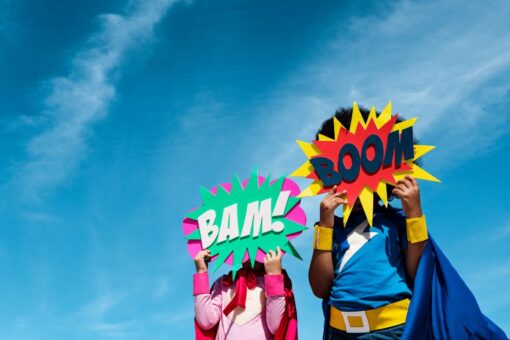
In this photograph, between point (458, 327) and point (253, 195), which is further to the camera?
point (253, 195)

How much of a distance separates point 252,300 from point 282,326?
301 millimetres

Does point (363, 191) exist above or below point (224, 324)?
above

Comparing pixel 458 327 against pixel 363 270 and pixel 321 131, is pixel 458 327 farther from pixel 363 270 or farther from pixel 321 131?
pixel 321 131

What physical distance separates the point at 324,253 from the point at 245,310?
919 mm

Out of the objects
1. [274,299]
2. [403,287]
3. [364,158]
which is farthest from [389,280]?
[274,299]

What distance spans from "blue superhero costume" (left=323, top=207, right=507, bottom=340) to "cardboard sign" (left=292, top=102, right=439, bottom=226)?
17 centimetres

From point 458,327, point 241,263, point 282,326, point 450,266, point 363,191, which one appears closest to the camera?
point 458,327

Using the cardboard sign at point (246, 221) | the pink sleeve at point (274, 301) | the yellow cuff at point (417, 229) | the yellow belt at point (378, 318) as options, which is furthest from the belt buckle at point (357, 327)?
the cardboard sign at point (246, 221)

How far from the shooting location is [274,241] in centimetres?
410

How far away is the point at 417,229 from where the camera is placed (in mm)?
3260

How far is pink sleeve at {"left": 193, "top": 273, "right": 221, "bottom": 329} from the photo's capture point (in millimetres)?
4078

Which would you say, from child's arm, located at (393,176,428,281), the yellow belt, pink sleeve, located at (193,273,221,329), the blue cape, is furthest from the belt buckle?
pink sleeve, located at (193,273,221,329)

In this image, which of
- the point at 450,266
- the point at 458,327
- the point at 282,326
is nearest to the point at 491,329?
the point at 458,327

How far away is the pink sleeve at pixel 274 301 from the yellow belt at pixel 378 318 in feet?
2.31
